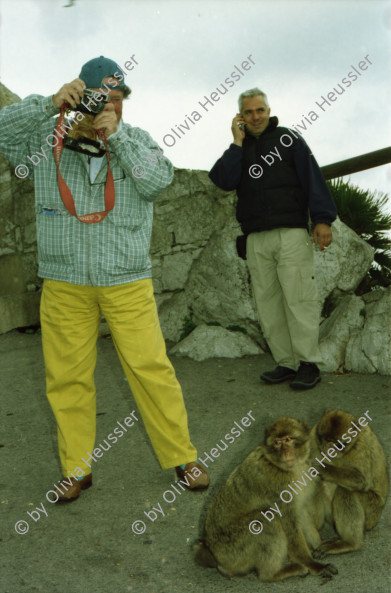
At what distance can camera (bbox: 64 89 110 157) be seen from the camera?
2912 millimetres

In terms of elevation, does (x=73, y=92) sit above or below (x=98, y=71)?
below

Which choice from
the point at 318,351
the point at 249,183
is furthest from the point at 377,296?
the point at 249,183

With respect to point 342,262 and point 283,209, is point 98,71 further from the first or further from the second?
point 342,262

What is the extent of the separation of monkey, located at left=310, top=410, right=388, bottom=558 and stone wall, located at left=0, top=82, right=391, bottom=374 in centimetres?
245

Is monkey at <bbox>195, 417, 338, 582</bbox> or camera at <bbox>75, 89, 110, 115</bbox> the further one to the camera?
camera at <bbox>75, 89, 110, 115</bbox>

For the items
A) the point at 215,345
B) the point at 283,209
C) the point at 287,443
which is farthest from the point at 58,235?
the point at 215,345

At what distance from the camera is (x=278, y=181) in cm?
478

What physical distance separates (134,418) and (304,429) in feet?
7.57

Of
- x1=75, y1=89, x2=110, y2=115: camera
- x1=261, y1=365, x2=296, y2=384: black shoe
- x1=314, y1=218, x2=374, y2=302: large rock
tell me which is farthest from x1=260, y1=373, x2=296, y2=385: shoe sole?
x1=75, y1=89, x2=110, y2=115: camera

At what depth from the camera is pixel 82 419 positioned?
318 centimetres

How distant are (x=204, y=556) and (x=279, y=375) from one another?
8.71ft

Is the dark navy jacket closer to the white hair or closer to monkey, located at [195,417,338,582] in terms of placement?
the white hair

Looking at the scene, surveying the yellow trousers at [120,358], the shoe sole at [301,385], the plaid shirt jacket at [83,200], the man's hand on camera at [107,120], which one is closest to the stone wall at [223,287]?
the shoe sole at [301,385]

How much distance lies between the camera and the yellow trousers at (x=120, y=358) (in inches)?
122
